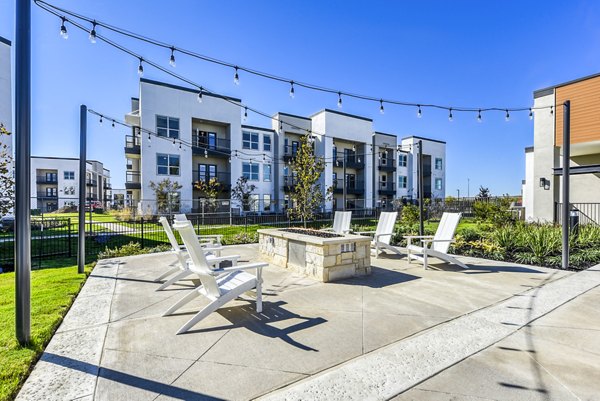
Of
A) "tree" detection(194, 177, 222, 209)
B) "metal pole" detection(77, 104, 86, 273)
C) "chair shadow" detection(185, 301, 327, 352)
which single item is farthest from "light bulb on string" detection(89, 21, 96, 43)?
"tree" detection(194, 177, 222, 209)

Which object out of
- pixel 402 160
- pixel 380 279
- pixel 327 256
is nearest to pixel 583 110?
pixel 380 279

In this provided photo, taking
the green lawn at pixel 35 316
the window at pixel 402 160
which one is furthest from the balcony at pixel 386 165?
the green lawn at pixel 35 316

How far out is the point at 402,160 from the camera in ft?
122

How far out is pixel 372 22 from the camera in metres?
9.78

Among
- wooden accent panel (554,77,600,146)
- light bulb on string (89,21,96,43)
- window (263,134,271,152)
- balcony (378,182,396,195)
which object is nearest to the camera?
light bulb on string (89,21,96,43)

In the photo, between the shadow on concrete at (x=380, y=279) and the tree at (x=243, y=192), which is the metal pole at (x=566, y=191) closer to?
the shadow on concrete at (x=380, y=279)

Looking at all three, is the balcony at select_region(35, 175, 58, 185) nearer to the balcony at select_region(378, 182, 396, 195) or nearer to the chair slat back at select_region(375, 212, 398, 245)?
the balcony at select_region(378, 182, 396, 195)

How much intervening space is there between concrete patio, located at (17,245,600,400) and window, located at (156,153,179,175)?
18912mm

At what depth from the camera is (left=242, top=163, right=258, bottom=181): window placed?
2664cm

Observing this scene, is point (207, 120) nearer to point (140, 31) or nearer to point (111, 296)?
point (140, 31)

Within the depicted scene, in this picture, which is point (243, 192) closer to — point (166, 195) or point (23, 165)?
point (166, 195)

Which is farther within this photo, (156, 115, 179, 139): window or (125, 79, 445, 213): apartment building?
(156, 115, 179, 139): window

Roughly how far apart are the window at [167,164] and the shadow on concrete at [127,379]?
2138 centimetres

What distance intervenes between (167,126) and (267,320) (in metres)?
22.0
